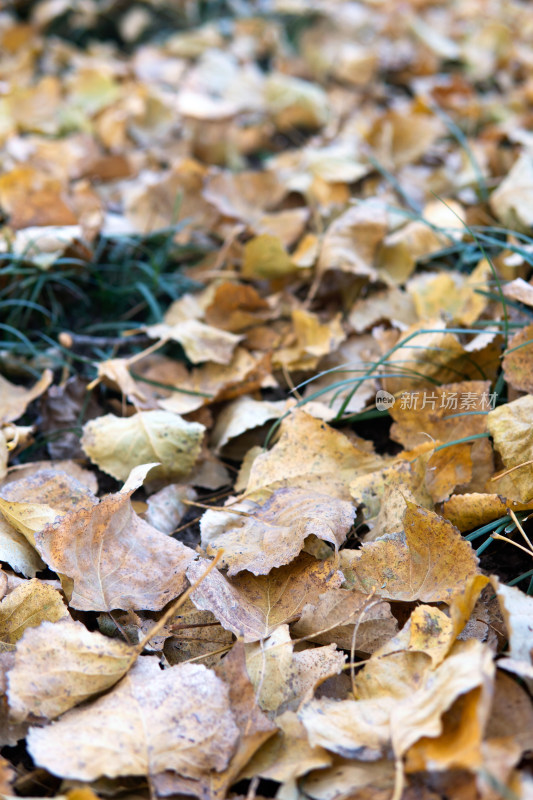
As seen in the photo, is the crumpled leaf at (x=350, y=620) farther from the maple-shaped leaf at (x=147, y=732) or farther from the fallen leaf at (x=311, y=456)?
the fallen leaf at (x=311, y=456)

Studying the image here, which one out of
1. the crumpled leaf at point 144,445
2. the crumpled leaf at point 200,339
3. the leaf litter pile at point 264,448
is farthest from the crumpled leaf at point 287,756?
the crumpled leaf at point 200,339

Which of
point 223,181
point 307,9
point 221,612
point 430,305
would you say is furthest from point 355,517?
point 307,9

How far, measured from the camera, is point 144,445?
117cm

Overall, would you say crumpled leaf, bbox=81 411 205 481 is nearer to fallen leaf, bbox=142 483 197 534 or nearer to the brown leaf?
fallen leaf, bbox=142 483 197 534

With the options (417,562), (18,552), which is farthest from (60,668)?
(417,562)

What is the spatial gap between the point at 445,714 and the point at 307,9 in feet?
10.2

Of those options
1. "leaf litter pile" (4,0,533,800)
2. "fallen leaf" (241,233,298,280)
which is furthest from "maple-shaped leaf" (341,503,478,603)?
"fallen leaf" (241,233,298,280)

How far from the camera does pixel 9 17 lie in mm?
2826

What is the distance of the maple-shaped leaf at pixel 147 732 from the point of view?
711mm

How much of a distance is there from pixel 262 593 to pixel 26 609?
13.2 inches

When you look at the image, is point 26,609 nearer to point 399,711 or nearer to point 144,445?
point 144,445

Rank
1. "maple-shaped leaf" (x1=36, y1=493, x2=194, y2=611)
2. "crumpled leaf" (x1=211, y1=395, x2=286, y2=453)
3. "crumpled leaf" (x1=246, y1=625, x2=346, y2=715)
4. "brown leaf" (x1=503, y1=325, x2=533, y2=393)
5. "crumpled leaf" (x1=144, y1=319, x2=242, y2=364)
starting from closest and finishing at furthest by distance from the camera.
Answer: "crumpled leaf" (x1=246, y1=625, x2=346, y2=715)
"maple-shaped leaf" (x1=36, y1=493, x2=194, y2=611)
"brown leaf" (x1=503, y1=325, x2=533, y2=393)
"crumpled leaf" (x1=211, y1=395, x2=286, y2=453)
"crumpled leaf" (x1=144, y1=319, x2=242, y2=364)

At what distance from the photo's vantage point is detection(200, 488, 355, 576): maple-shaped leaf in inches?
36.9

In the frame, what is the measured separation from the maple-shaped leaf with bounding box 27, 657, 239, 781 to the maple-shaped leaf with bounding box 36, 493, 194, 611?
143 mm
